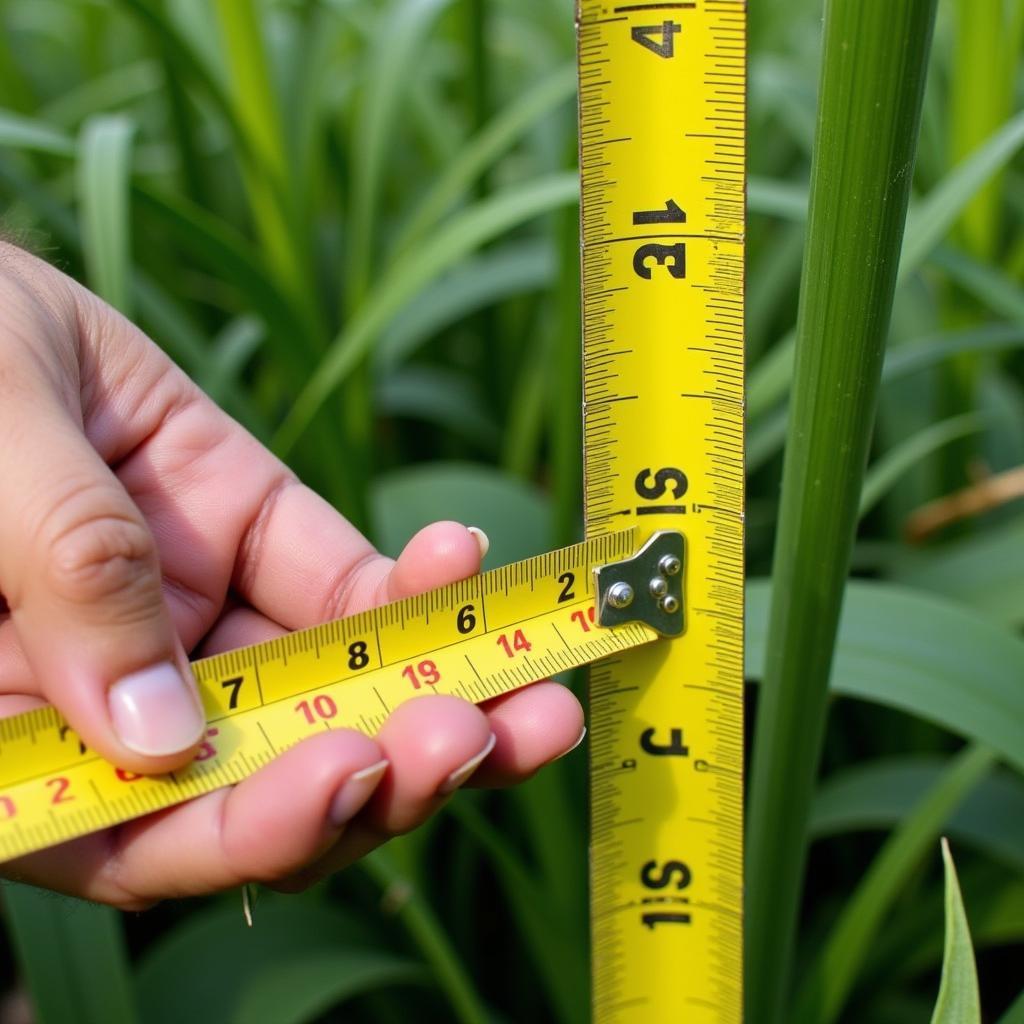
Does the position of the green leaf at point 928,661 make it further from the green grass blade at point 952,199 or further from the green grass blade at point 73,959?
the green grass blade at point 73,959

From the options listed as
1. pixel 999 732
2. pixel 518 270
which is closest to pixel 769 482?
pixel 518 270

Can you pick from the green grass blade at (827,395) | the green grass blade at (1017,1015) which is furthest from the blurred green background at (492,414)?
the green grass blade at (827,395)

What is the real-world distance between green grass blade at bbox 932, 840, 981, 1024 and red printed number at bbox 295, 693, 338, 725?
25 cm

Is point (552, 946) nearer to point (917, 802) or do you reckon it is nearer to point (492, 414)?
point (917, 802)

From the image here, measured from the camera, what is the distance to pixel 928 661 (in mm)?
654

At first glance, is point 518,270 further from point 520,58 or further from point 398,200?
point 520,58

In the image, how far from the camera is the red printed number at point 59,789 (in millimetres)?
430

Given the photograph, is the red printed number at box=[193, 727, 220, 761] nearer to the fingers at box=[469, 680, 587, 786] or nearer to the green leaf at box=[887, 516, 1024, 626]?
the fingers at box=[469, 680, 587, 786]

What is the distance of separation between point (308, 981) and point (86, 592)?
49 centimetres

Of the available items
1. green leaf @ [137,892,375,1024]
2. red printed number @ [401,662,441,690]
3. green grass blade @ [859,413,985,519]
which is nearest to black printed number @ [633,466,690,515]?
red printed number @ [401,662,441,690]

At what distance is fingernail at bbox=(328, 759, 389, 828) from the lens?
410 millimetres

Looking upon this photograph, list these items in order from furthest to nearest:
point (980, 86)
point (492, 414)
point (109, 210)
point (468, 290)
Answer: point (492, 414), point (468, 290), point (980, 86), point (109, 210)

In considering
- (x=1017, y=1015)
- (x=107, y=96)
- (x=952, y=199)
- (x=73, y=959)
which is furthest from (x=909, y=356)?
(x=107, y=96)

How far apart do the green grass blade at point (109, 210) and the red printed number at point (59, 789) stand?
411 mm
